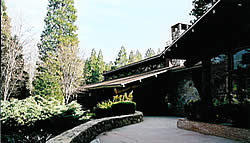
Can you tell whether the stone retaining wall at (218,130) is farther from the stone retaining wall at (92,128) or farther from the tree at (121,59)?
the tree at (121,59)

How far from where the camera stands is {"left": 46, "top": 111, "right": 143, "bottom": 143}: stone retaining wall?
407cm

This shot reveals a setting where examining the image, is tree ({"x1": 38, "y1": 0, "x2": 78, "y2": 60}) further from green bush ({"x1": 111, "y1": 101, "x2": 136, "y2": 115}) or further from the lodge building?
green bush ({"x1": 111, "y1": 101, "x2": 136, "y2": 115})

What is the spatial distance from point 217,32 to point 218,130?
310 cm

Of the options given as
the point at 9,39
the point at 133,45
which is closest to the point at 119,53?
the point at 133,45

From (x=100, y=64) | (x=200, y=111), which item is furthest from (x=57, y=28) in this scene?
(x=200, y=111)

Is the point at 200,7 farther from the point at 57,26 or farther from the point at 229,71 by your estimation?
the point at 57,26

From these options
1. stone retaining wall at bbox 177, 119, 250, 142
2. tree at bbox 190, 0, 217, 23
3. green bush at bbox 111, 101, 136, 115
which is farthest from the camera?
tree at bbox 190, 0, 217, 23

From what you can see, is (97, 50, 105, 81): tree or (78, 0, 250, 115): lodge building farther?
(97, 50, 105, 81): tree

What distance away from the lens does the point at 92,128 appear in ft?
19.5

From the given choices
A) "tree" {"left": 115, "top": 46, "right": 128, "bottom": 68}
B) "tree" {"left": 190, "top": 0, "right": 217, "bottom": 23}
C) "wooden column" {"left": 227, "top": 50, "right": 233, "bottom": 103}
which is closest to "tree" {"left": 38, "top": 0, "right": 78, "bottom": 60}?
"tree" {"left": 190, "top": 0, "right": 217, "bottom": 23}

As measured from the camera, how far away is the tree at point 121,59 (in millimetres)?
43862

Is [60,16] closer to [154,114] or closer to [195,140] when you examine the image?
[154,114]

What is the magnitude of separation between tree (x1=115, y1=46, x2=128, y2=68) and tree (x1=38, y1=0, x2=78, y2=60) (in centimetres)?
1916

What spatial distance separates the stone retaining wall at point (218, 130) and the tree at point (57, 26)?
2036cm
